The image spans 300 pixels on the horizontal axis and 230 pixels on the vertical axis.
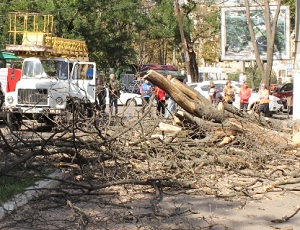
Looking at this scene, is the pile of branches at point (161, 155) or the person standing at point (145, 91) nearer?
the pile of branches at point (161, 155)

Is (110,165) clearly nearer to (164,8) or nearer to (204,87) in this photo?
(204,87)

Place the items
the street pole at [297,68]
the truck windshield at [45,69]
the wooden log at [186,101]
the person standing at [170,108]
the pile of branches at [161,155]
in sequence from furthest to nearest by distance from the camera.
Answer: the street pole at [297,68], the truck windshield at [45,69], the person standing at [170,108], the wooden log at [186,101], the pile of branches at [161,155]

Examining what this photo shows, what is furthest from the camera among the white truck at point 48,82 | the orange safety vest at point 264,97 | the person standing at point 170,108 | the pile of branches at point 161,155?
the orange safety vest at point 264,97

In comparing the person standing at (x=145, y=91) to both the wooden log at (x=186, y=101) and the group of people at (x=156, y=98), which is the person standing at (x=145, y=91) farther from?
the wooden log at (x=186, y=101)

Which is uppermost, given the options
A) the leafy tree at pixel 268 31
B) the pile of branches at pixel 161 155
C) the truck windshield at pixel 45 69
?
the leafy tree at pixel 268 31

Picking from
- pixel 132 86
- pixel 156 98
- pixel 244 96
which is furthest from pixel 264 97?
pixel 132 86

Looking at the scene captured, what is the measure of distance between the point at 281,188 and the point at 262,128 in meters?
2.94

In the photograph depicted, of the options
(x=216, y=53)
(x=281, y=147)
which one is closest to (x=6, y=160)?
(x=281, y=147)

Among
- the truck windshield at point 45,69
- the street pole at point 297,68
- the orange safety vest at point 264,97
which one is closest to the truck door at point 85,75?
the truck windshield at point 45,69

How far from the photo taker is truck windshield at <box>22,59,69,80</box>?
1947 centimetres

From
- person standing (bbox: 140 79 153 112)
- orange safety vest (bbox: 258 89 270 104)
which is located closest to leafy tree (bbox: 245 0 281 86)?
orange safety vest (bbox: 258 89 270 104)

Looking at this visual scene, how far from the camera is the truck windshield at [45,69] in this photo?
1947 cm

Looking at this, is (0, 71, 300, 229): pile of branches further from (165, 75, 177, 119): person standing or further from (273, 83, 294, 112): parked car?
(273, 83, 294, 112): parked car

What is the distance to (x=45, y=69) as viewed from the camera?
19.7 m
